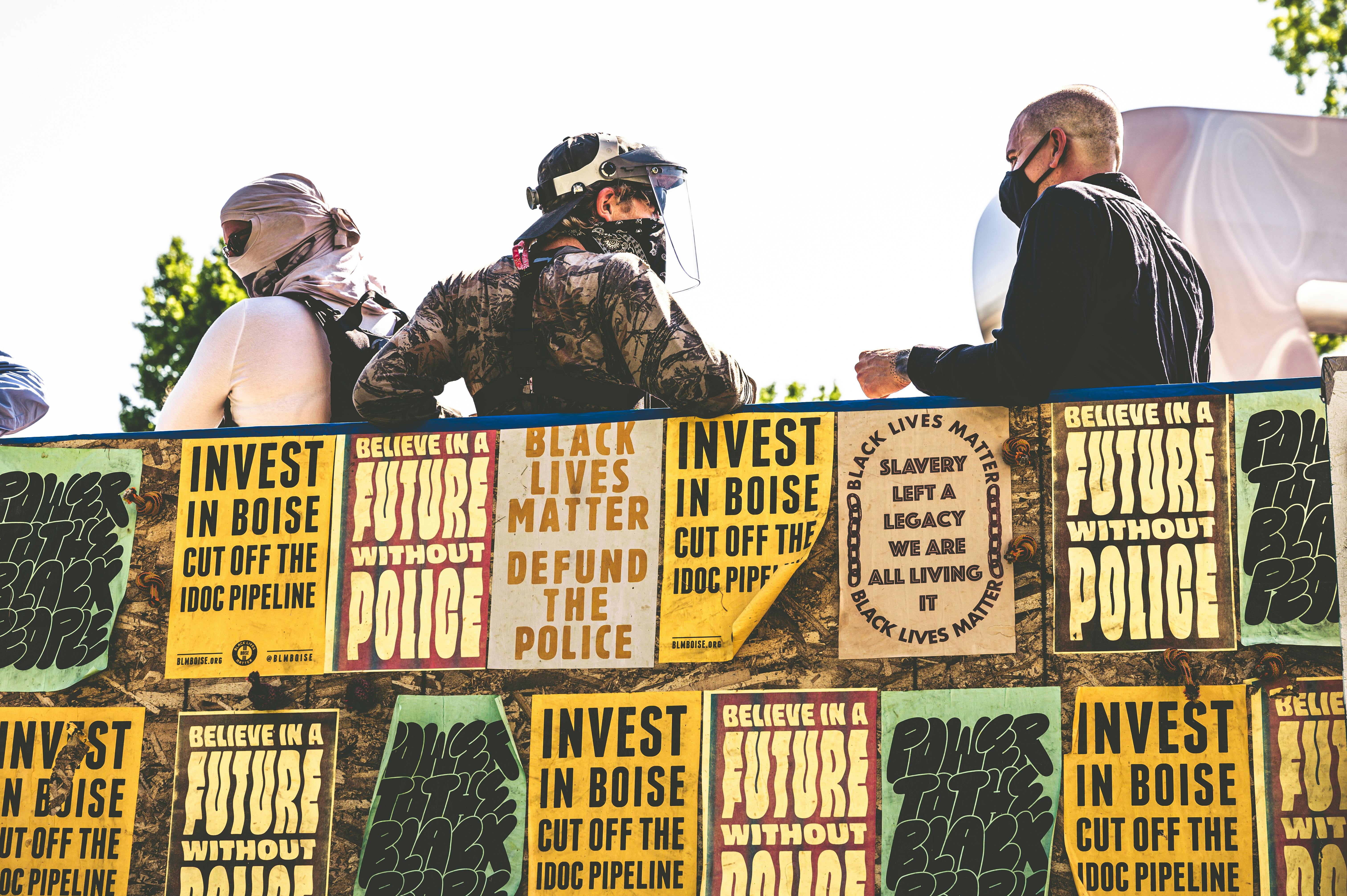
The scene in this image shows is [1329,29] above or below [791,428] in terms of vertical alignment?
above

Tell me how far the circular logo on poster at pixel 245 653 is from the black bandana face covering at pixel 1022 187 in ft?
8.55

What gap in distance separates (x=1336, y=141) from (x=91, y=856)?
6974 millimetres

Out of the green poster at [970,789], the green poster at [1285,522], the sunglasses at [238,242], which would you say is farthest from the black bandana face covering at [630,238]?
the green poster at [1285,522]

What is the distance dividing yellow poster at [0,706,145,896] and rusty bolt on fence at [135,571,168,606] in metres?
0.32

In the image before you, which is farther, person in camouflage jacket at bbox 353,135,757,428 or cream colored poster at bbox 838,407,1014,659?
person in camouflage jacket at bbox 353,135,757,428

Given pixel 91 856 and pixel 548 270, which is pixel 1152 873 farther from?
pixel 91 856

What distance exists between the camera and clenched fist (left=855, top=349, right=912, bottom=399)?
390cm

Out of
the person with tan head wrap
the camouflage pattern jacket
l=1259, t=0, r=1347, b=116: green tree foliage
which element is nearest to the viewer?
the camouflage pattern jacket

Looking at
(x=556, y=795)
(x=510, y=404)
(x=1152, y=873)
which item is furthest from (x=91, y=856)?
(x=1152, y=873)

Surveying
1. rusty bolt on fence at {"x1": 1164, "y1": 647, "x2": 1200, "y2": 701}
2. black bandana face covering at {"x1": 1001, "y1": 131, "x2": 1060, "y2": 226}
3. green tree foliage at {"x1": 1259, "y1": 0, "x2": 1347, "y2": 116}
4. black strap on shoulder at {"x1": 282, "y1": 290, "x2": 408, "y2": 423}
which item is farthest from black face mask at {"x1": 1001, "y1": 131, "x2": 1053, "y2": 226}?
green tree foliage at {"x1": 1259, "y1": 0, "x2": 1347, "y2": 116}

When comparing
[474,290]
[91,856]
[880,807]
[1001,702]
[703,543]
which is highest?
[474,290]

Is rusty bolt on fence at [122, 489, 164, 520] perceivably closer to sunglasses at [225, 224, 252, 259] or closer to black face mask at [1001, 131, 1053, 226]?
sunglasses at [225, 224, 252, 259]

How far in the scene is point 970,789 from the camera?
3.25 m

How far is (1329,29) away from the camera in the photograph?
15719 mm
